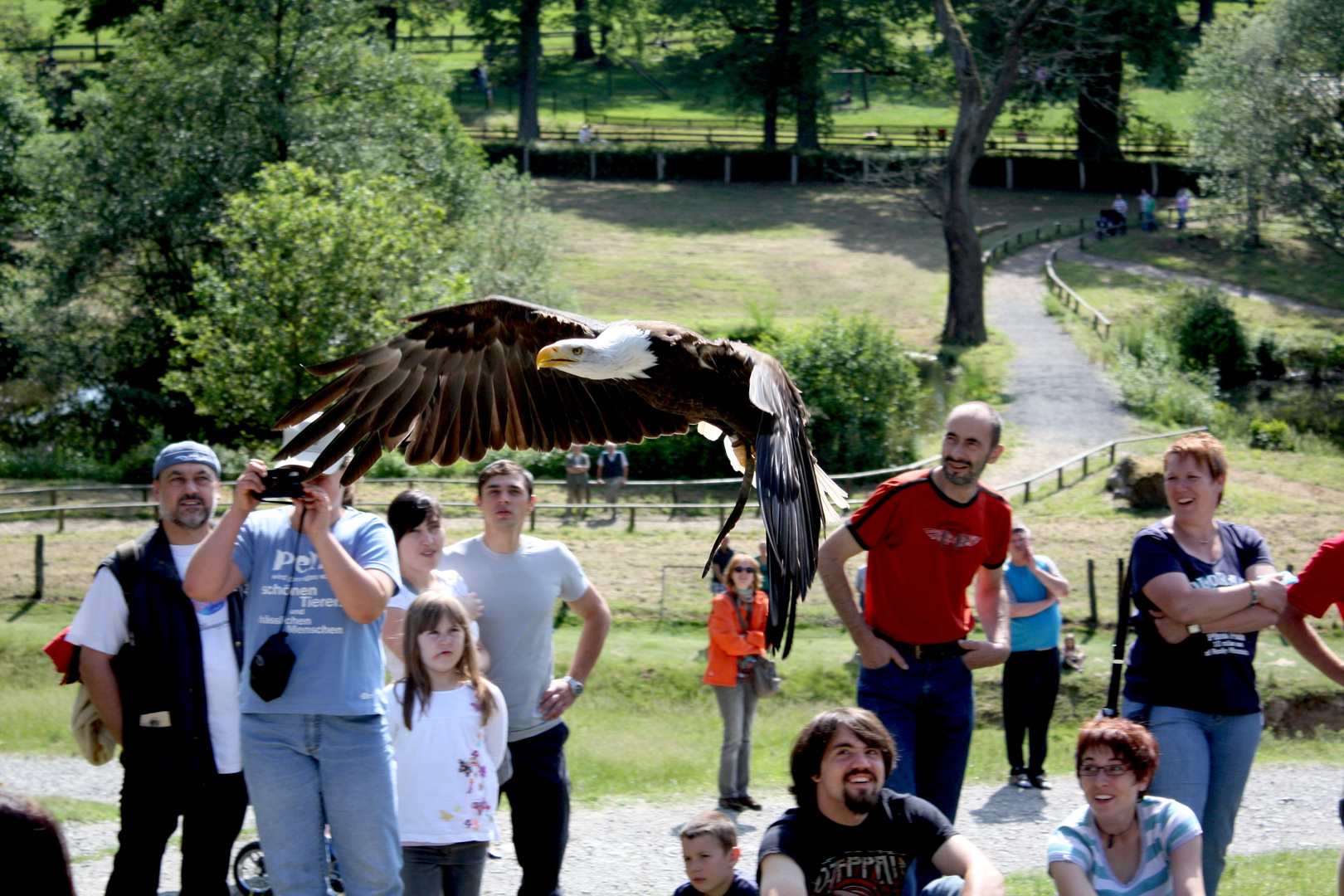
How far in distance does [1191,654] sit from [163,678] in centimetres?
363

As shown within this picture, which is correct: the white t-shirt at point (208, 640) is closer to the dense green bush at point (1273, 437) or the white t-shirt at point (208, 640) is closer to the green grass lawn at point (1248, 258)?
the dense green bush at point (1273, 437)

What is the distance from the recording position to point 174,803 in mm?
4457

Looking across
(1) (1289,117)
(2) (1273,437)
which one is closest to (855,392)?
(2) (1273,437)

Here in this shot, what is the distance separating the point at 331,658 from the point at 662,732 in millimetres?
5317

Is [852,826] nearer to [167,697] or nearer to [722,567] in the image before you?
[167,697]

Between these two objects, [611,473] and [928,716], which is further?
[611,473]

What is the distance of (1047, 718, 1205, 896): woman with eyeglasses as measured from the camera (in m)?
3.86

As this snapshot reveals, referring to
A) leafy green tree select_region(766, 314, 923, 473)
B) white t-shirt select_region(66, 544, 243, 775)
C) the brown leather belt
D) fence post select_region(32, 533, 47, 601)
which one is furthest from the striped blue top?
leafy green tree select_region(766, 314, 923, 473)

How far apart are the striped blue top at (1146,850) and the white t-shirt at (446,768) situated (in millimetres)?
1910

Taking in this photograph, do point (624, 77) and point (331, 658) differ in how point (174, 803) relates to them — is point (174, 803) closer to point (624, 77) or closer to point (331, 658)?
point (331, 658)

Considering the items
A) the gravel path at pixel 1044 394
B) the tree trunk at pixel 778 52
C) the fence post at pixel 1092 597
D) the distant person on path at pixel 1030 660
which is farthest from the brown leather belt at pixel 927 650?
the tree trunk at pixel 778 52

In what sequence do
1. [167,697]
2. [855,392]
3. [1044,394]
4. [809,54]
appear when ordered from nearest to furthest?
[167,697]
[855,392]
[1044,394]
[809,54]

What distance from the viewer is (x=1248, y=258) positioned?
122 feet

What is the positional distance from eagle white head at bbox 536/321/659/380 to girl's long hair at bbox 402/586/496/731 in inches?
36.1
